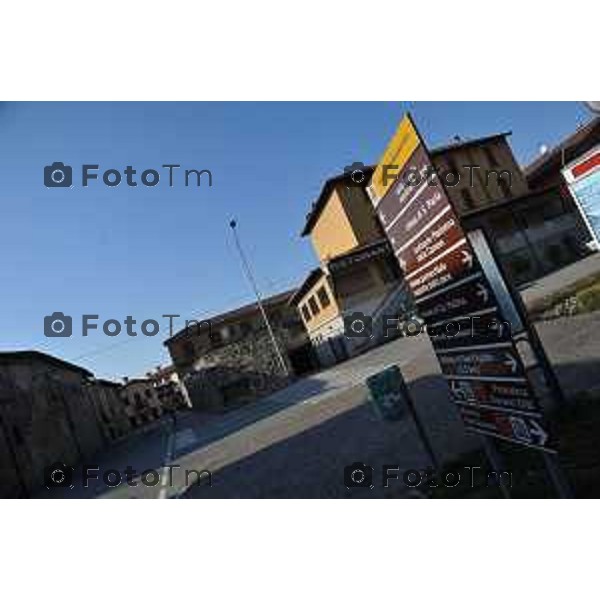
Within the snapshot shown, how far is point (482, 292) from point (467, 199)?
38.5m

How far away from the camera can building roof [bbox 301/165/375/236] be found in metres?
37.2

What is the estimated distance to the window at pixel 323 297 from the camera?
36094mm

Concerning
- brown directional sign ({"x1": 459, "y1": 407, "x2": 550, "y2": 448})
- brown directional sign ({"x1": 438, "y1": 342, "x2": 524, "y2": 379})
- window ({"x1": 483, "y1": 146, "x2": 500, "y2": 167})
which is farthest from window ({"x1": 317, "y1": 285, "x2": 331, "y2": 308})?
brown directional sign ({"x1": 459, "y1": 407, "x2": 550, "y2": 448})

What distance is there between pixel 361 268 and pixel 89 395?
27019mm

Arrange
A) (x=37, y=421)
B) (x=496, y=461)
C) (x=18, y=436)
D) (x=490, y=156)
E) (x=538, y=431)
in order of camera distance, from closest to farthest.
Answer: (x=538, y=431) < (x=496, y=461) < (x=18, y=436) < (x=37, y=421) < (x=490, y=156)

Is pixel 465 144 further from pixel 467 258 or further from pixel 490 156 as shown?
pixel 467 258

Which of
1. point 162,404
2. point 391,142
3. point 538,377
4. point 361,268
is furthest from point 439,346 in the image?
point 162,404

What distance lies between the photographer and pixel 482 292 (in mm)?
4223

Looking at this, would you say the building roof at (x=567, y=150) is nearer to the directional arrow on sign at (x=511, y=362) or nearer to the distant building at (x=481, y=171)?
the distant building at (x=481, y=171)

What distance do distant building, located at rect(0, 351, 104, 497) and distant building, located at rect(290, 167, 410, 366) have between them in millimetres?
16148

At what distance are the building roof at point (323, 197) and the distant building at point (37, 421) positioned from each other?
19.3 m

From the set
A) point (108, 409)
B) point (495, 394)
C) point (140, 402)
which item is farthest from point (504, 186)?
point (140, 402)

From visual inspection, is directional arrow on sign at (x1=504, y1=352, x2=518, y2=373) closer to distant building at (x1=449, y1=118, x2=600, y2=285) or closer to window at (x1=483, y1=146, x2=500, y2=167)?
distant building at (x1=449, y1=118, x2=600, y2=285)

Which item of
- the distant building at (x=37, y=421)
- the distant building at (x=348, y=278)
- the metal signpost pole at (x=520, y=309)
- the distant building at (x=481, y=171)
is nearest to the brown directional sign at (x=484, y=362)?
the metal signpost pole at (x=520, y=309)
